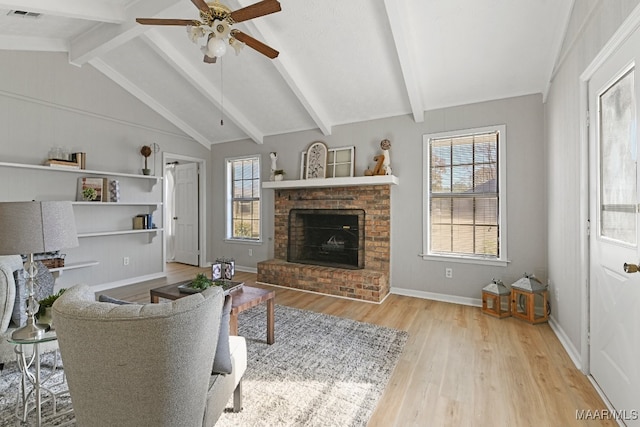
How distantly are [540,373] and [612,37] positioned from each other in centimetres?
224

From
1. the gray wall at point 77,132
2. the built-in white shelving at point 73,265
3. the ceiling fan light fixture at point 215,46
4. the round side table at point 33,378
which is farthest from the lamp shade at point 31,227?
the gray wall at point 77,132

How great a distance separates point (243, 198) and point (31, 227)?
4.30 metres

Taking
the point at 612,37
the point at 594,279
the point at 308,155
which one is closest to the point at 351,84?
the point at 308,155

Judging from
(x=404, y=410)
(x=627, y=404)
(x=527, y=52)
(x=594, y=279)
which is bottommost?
(x=404, y=410)

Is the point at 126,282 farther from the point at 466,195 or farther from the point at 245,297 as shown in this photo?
the point at 466,195

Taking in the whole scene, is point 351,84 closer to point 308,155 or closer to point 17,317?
point 308,155

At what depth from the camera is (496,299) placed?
3.27 m

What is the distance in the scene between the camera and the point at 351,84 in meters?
3.79

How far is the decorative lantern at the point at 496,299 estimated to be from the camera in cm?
325

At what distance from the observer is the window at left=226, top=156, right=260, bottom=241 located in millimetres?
5496

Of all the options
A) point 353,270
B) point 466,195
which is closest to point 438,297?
point 353,270

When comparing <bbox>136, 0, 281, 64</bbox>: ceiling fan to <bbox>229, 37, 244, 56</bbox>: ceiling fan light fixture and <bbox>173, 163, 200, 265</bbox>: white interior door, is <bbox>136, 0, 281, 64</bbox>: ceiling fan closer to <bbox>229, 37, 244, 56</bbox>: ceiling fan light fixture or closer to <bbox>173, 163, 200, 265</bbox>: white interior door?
<bbox>229, 37, 244, 56</bbox>: ceiling fan light fixture

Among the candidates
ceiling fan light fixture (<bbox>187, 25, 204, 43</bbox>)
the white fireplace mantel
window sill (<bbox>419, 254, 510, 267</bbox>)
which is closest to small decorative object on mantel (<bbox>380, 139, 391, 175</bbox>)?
the white fireplace mantel

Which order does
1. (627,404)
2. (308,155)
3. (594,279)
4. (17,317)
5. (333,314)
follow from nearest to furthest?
1. (627,404)
2. (17,317)
3. (594,279)
4. (333,314)
5. (308,155)
